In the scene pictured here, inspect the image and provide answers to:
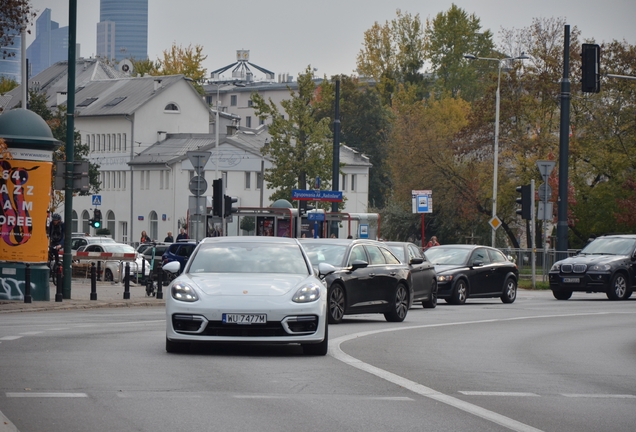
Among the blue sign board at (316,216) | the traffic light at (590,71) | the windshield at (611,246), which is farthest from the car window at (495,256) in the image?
the blue sign board at (316,216)

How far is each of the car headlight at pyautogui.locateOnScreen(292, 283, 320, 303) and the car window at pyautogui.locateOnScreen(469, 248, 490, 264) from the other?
58.4ft

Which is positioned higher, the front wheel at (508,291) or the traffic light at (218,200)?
the traffic light at (218,200)

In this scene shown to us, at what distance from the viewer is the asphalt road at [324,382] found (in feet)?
31.5

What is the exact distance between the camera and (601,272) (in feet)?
115

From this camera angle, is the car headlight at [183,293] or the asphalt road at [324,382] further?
the car headlight at [183,293]

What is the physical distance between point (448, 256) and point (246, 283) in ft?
59.2

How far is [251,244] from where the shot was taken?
15.7m

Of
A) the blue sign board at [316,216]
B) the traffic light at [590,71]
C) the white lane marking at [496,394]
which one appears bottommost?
the white lane marking at [496,394]

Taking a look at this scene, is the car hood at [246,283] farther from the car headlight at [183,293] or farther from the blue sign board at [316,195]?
the blue sign board at [316,195]

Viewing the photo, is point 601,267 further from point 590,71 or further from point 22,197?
point 22,197

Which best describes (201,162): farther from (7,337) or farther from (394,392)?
(394,392)

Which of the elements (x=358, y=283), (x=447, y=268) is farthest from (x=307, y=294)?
(x=447, y=268)

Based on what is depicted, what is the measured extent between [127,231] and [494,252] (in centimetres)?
7565

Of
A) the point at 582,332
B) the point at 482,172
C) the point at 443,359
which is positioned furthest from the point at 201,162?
the point at 482,172
